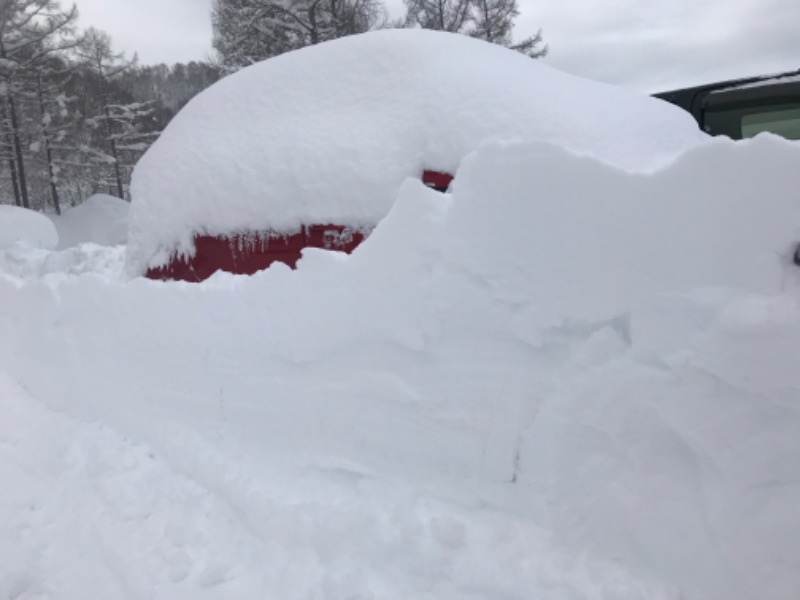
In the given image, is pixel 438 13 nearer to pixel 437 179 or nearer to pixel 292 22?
pixel 292 22

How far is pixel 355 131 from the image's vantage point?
3.20 m

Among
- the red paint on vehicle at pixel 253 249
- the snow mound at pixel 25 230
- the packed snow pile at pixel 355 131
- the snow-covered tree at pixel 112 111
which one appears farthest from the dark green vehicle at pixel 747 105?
the snow-covered tree at pixel 112 111

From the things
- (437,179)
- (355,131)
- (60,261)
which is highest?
(355,131)

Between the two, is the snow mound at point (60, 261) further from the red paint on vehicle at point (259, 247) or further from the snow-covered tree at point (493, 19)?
the snow-covered tree at point (493, 19)

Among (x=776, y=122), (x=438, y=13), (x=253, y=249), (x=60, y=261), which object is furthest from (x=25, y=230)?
(x=438, y=13)

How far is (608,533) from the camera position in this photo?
6.13 ft

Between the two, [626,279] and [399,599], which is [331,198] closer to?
[626,279]

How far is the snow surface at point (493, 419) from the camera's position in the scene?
1.71 m

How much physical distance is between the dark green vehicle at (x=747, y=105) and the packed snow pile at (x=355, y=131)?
0.95 m

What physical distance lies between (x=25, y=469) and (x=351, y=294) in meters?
2.16

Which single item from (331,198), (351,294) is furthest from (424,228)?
(331,198)

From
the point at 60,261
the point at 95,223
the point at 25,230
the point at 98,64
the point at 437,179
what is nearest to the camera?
→ the point at 437,179

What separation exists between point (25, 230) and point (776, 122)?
9.36m

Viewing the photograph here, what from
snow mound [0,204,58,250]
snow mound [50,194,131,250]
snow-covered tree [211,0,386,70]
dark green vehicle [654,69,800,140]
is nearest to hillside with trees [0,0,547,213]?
snow-covered tree [211,0,386,70]
